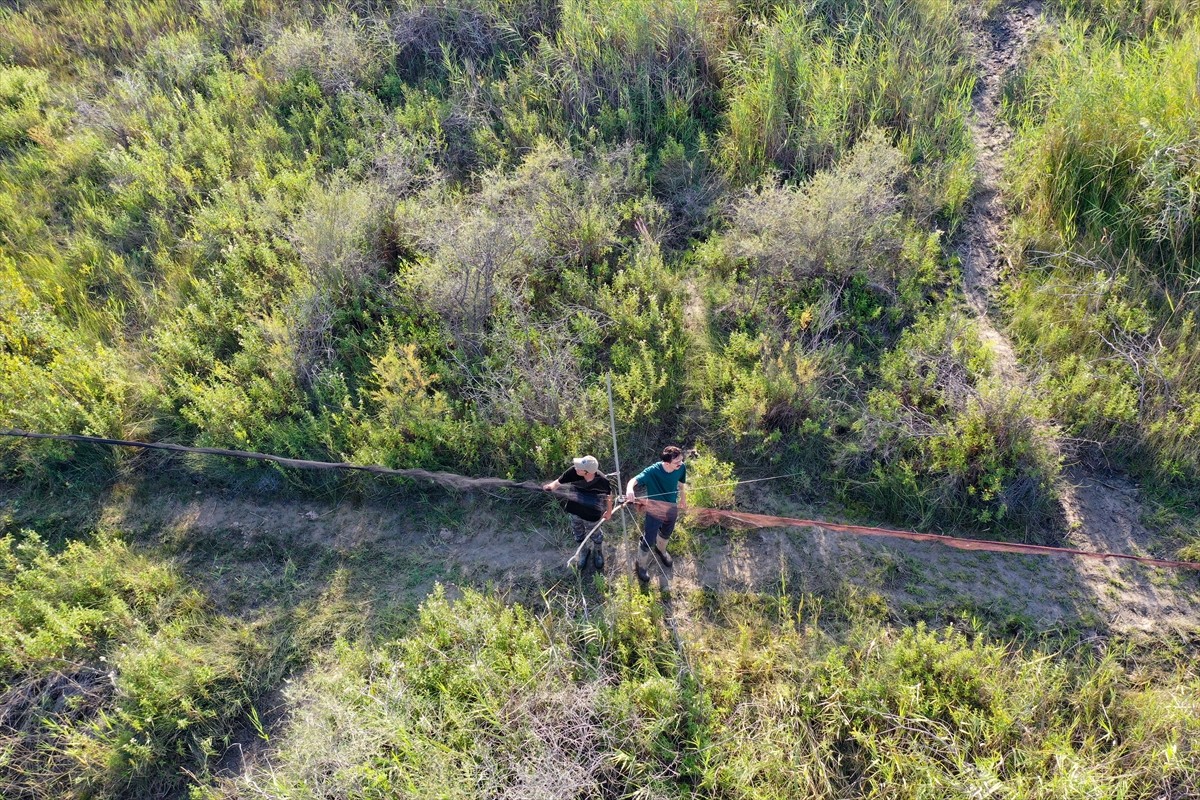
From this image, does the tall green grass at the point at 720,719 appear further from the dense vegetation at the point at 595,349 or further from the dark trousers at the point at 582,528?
the dark trousers at the point at 582,528

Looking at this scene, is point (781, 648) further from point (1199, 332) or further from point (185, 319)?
point (185, 319)

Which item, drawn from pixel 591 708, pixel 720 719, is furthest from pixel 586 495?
pixel 720 719

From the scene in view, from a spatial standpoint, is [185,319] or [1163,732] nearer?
[1163,732]

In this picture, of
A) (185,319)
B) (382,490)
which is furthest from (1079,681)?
(185,319)

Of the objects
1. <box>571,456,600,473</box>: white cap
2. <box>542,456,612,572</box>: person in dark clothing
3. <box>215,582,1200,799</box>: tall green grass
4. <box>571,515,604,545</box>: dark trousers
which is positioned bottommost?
<box>215,582,1200,799</box>: tall green grass

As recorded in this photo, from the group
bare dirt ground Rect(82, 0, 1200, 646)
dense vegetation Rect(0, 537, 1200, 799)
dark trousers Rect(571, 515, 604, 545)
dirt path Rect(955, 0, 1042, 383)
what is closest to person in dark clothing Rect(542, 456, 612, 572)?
dark trousers Rect(571, 515, 604, 545)

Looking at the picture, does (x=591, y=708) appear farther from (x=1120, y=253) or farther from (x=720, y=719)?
(x=1120, y=253)

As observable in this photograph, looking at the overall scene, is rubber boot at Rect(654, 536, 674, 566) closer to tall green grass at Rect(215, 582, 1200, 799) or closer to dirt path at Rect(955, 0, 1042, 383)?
tall green grass at Rect(215, 582, 1200, 799)
